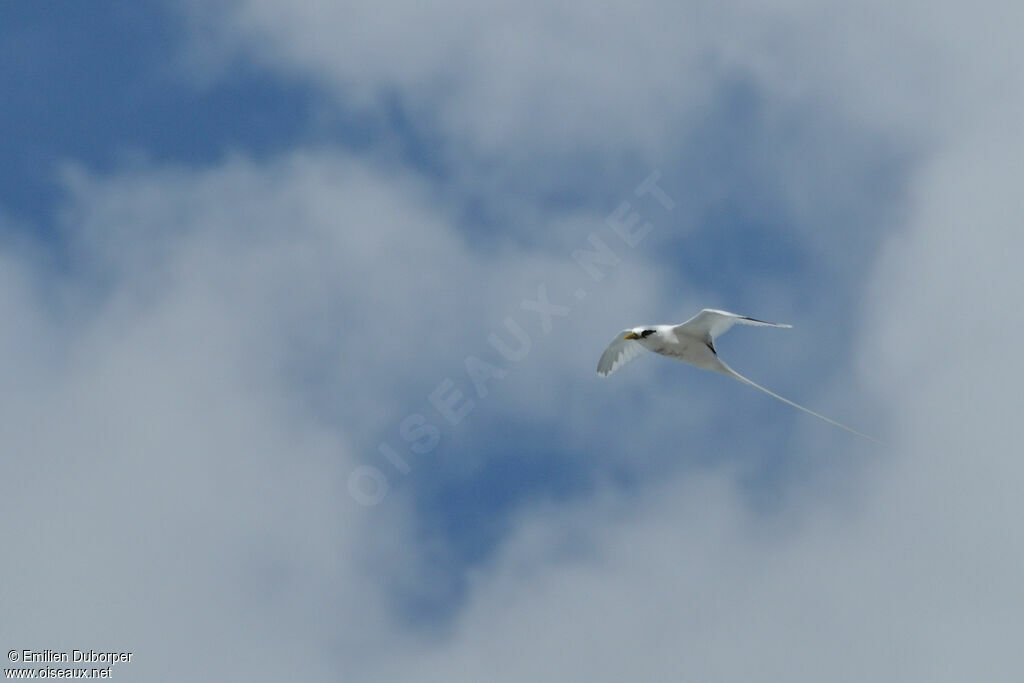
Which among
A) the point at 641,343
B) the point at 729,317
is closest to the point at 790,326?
the point at 729,317

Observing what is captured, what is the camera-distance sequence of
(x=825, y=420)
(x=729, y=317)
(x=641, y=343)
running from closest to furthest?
(x=825, y=420), (x=729, y=317), (x=641, y=343)

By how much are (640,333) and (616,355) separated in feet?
8.69

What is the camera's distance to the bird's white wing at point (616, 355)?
4203 centimetres

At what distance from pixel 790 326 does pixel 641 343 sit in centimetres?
706

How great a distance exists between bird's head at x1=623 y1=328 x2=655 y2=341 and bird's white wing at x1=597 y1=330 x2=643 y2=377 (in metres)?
1.09

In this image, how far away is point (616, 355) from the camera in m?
42.6

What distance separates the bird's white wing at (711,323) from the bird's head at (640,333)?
3.48ft

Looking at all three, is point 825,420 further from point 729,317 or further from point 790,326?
point 729,317

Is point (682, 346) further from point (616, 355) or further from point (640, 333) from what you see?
point (616, 355)

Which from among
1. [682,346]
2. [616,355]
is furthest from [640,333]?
[616,355]

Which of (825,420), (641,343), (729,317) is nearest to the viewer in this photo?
(825,420)

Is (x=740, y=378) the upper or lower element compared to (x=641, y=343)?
lower

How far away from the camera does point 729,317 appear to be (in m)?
37.5

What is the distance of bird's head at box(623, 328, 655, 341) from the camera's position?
40.0 meters
